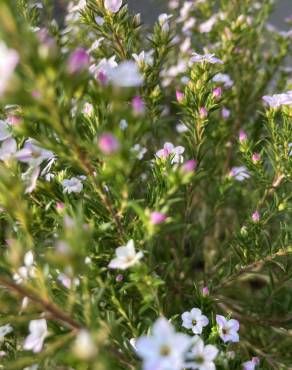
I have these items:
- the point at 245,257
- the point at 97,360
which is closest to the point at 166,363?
the point at 97,360

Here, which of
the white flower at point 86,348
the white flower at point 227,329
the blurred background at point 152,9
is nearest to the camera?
the white flower at point 86,348

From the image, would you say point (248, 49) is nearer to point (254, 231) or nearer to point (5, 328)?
point (254, 231)

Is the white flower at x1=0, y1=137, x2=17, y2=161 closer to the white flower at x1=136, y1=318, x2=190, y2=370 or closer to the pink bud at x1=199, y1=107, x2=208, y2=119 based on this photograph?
the white flower at x1=136, y1=318, x2=190, y2=370

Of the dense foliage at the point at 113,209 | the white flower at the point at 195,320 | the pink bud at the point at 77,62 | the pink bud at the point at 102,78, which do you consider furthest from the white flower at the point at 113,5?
the white flower at the point at 195,320

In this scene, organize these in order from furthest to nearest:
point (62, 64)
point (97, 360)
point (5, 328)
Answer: point (5, 328)
point (62, 64)
point (97, 360)

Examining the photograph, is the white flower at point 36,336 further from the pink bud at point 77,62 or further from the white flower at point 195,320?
the pink bud at point 77,62

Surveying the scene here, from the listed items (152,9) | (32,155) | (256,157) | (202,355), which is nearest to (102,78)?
(32,155)

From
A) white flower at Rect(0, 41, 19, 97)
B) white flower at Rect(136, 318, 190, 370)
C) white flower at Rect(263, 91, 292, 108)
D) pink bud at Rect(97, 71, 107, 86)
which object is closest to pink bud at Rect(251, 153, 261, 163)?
white flower at Rect(263, 91, 292, 108)
